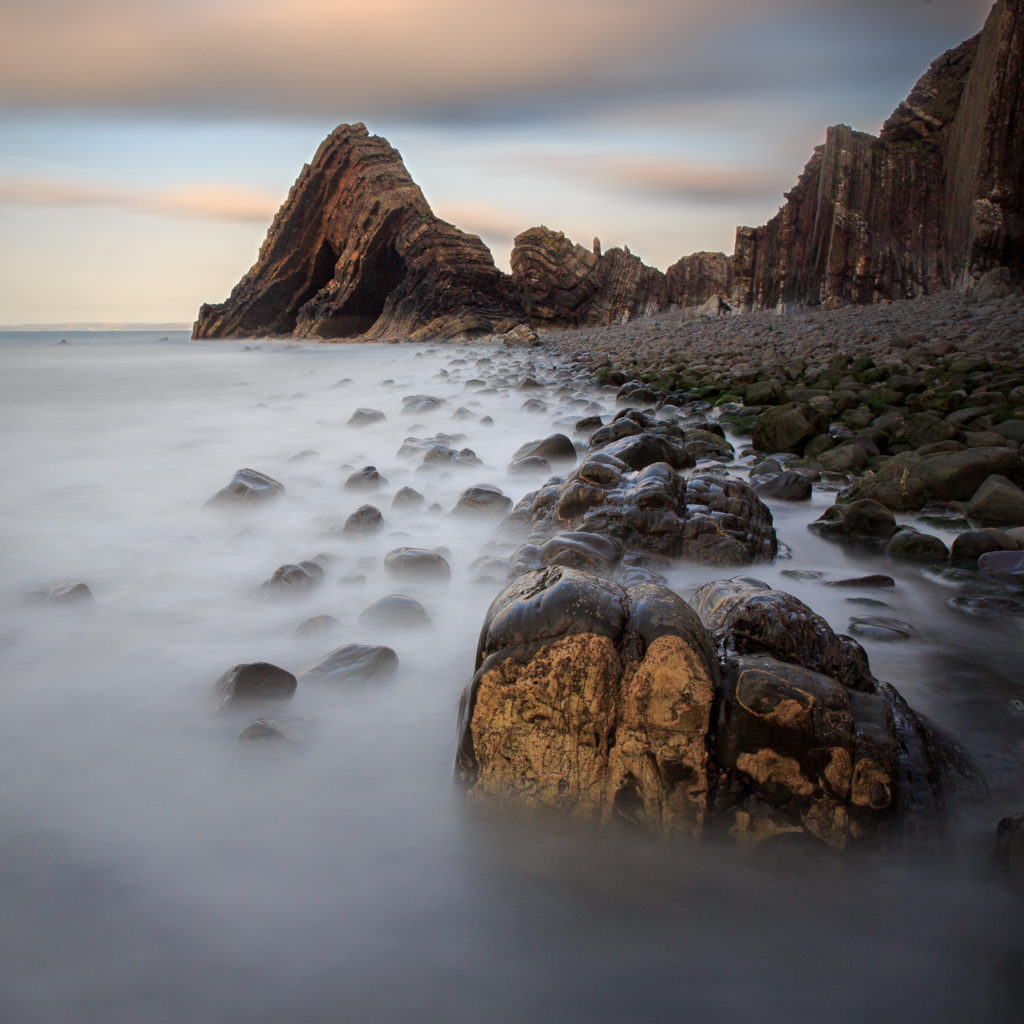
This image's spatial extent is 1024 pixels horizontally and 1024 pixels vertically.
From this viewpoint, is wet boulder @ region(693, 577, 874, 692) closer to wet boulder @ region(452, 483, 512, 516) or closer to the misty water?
the misty water

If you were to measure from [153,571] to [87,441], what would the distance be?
3696 mm

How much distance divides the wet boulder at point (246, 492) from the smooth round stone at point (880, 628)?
2.87 metres

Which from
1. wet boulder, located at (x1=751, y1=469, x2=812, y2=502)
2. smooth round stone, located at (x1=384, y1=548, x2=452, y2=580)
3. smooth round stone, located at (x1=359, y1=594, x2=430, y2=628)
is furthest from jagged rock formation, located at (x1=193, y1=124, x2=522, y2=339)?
smooth round stone, located at (x1=359, y1=594, x2=430, y2=628)

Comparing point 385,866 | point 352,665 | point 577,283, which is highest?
point 577,283

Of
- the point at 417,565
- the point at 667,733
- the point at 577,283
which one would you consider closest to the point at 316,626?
the point at 417,565

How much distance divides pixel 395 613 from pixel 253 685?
0.59m

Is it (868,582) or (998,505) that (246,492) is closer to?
(868,582)

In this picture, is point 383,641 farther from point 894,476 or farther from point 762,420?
point 762,420

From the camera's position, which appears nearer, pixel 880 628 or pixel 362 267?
pixel 880 628

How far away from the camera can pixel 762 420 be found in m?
5.09

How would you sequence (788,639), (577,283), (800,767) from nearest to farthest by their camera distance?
(800,767) → (788,639) → (577,283)

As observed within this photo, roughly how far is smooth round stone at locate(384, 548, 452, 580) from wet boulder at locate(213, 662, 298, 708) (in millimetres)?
870

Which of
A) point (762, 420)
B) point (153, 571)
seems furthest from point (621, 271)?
point (153, 571)

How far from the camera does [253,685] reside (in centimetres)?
184
